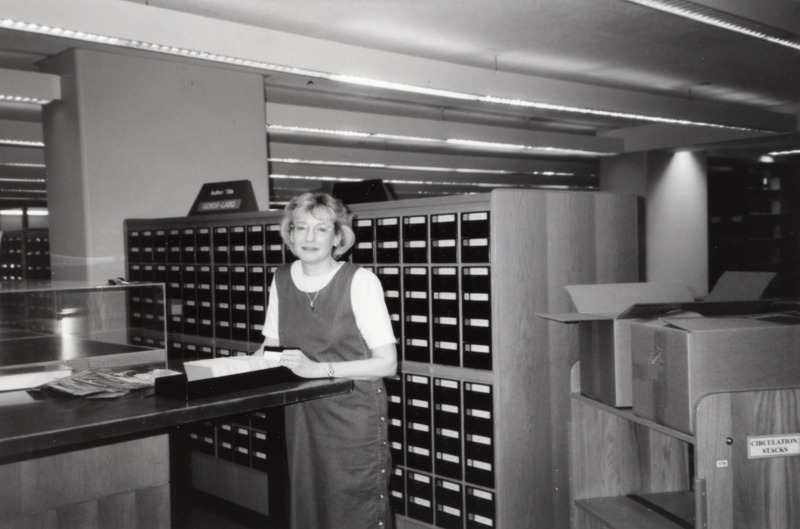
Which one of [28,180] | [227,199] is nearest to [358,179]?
[28,180]

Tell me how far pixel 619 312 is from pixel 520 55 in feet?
13.8

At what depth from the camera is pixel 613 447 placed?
230 cm

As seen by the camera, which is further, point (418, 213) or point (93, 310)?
point (93, 310)

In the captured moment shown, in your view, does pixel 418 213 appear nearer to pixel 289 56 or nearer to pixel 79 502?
pixel 79 502

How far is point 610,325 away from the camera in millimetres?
2064

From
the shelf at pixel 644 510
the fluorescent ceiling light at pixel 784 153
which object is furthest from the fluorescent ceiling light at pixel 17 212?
the fluorescent ceiling light at pixel 784 153

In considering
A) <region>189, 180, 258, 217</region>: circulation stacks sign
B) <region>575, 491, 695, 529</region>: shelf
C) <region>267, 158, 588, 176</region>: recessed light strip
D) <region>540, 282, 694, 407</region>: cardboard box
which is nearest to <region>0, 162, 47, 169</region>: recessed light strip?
<region>267, 158, 588, 176</region>: recessed light strip

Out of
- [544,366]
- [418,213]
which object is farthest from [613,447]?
[418,213]

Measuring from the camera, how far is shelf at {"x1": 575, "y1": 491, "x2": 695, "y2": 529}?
2086 millimetres

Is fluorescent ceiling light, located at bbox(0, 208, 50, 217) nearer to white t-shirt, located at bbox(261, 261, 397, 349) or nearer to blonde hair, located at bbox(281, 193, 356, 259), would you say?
blonde hair, located at bbox(281, 193, 356, 259)

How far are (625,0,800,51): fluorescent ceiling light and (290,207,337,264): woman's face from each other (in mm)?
2135

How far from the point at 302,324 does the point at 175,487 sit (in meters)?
0.84

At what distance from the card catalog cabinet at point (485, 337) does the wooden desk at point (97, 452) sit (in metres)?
0.72

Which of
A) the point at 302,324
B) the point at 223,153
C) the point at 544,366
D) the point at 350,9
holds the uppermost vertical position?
the point at 350,9
